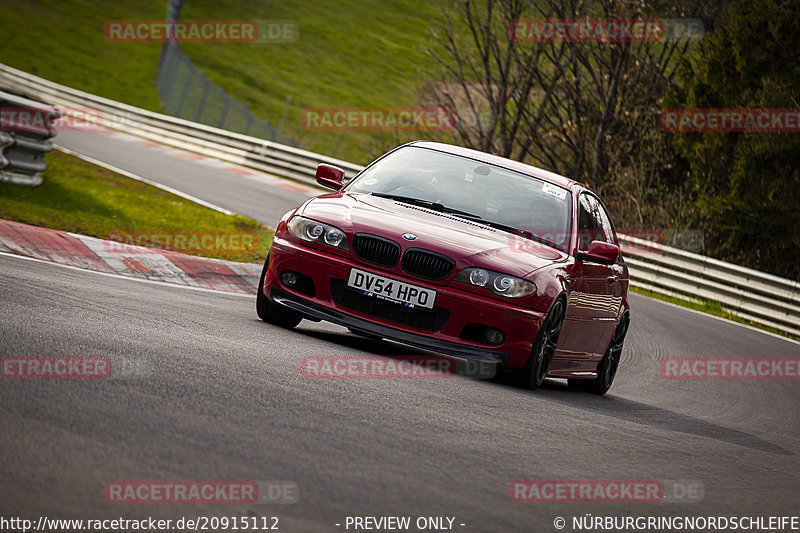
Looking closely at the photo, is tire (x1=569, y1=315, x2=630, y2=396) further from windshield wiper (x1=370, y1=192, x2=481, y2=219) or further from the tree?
the tree

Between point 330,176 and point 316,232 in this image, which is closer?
point 316,232

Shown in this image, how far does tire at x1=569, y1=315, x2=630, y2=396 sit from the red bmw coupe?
15.6 inches

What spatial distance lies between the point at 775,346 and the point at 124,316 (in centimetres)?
1135

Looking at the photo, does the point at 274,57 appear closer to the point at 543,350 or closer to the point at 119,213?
the point at 119,213

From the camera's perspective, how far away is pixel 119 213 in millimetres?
13617

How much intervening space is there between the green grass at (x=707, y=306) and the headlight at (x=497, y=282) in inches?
490

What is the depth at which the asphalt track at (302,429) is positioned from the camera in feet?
13.2

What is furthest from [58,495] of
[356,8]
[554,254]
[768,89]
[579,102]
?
[356,8]

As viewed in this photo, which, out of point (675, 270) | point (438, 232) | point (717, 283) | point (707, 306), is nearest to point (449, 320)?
point (438, 232)

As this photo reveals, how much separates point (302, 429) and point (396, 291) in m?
2.50

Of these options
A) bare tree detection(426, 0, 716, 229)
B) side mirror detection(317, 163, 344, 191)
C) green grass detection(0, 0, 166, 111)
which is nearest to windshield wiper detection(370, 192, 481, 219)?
side mirror detection(317, 163, 344, 191)

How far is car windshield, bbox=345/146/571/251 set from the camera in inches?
324

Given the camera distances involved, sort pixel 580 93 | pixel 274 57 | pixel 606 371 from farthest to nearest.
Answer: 1. pixel 274 57
2. pixel 580 93
3. pixel 606 371

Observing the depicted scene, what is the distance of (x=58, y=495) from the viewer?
361cm
